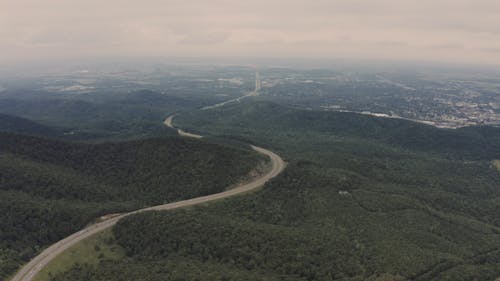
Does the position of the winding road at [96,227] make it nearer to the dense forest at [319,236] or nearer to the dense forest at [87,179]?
the dense forest at [87,179]

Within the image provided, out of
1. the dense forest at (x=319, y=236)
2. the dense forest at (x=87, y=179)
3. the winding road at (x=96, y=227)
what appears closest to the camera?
the dense forest at (x=319, y=236)

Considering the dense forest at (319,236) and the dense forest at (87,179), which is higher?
the dense forest at (87,179)

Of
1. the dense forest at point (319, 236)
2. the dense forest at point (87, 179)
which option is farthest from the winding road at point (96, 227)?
the dense forest at point (319, 236)

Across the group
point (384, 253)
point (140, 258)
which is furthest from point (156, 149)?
point (384, 253)

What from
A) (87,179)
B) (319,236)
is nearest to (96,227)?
(87,179)

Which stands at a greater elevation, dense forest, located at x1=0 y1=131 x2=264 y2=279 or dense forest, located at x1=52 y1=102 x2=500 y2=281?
dense forest, located at x1=0 y1=131 x2=264 y2=279

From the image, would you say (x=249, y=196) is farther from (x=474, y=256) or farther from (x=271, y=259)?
(x=474, y=256)

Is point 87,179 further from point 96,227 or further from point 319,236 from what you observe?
point 319,236

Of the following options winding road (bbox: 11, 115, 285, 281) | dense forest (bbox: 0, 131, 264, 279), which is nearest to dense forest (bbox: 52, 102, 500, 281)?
winding road (bbox: 11, 115, 285, 281)

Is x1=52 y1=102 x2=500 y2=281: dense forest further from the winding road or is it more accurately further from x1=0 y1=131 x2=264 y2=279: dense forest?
x1=0 y1=131 x2=264 y2=279: dense forest
